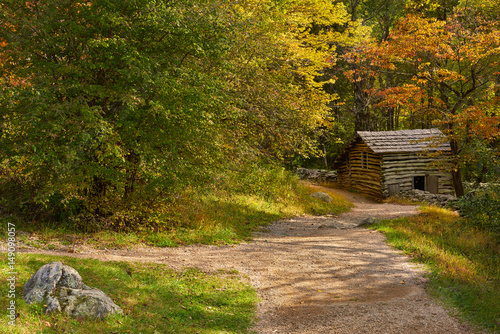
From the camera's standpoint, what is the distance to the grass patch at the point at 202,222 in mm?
9383

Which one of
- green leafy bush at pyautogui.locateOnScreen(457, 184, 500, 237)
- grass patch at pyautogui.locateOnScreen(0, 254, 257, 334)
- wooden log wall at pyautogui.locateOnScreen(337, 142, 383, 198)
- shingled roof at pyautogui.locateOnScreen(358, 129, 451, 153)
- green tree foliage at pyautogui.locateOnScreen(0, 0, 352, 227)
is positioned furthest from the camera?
wooden log wall at pyautogui.locateOnScreen(337, 142, 383, 198)

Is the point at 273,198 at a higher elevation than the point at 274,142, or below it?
below

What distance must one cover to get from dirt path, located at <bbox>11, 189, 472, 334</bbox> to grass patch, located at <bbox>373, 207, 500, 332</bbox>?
0.40 meters

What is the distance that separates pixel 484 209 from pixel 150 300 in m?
11.9

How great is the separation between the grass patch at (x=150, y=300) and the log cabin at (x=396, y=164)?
763 inches

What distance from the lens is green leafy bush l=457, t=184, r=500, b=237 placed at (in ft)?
42.8

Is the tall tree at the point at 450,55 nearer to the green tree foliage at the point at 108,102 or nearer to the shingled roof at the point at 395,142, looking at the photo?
the shingled roof at the point at 395,142

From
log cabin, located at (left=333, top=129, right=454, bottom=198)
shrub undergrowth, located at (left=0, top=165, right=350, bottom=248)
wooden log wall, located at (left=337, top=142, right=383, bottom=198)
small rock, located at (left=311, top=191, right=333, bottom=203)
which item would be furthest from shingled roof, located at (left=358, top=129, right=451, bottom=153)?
shrub undergrowth, located at (left=0, top=165, right=350, bottom=248)

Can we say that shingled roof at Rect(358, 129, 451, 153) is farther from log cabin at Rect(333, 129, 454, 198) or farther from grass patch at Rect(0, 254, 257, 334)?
grass patch at Rect(0, 254, 257, 334)

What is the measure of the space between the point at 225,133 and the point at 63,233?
5.11 meters

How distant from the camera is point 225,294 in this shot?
24.3 ft

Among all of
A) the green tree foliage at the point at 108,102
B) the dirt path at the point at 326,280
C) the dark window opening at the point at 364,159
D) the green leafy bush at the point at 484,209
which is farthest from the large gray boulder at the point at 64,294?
the dark window opening at the point at 364,159

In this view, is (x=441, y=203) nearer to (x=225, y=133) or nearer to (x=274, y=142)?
(x=274, y=142)

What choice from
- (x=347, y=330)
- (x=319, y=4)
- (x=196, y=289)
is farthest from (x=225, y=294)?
(x=319, y=4)
